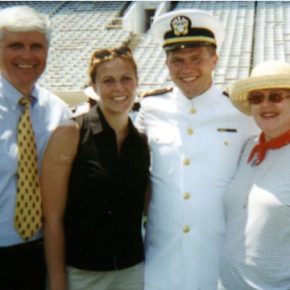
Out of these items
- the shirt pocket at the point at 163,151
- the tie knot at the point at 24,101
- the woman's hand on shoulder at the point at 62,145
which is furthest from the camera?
the shirt pocket at the point at 163,151

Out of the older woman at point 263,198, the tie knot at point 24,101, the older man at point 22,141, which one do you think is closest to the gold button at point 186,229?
the older woman at point 263,198

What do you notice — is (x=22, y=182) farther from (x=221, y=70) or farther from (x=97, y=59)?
(x=221, y=70)

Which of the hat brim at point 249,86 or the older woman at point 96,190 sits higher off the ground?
the hat brim at point 249,86

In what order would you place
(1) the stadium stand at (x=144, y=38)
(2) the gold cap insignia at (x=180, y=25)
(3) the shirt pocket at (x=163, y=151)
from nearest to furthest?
1. (3) the shirt pocket at (x=163, y=151)
2. (2) the gold cap insignia at (x=180, y=25)
3. (1) the stadium stand at (x=144, y=38)

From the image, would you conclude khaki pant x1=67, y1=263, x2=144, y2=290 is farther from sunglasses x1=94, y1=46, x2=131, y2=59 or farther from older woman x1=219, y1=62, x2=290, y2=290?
sunglasses x1=94, y1=46, x2=131, y2=59

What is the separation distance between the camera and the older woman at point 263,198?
2014mm

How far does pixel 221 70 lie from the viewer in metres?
9.64

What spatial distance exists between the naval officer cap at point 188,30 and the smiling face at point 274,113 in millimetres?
519

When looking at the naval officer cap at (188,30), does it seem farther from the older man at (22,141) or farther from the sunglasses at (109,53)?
the older man at (22,141)

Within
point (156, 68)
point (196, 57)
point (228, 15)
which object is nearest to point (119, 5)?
point (228, 15)

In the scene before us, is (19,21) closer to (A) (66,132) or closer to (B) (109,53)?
(B) (109,53)

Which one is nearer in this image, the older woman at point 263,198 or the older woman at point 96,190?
the older woman at point 263,198

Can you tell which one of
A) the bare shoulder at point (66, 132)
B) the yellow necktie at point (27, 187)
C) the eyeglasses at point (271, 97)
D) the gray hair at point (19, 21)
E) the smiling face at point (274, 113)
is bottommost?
the yellow necktie at point (27, 187)

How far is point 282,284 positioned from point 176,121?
0.96 metres
